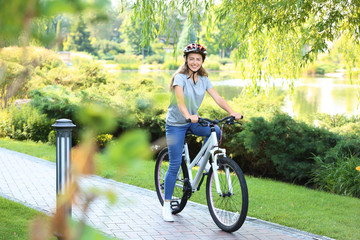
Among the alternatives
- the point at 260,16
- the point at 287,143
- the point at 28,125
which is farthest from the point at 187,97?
the point at 28,125

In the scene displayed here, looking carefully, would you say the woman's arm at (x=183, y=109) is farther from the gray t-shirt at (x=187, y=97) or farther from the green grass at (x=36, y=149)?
the green grass at (x=36, y=149)

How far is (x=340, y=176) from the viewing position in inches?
307

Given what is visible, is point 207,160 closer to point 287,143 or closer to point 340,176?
point 340,176

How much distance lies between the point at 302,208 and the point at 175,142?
2224 mm

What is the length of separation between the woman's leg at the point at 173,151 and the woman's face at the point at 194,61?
0.58 m

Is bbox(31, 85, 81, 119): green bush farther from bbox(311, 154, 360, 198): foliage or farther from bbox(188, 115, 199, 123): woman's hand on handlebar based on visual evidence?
bbox(188, 115, 199, 123): woman's hand on handlebar

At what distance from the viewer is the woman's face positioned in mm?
4676

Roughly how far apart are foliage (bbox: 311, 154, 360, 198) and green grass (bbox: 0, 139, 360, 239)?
65 cm

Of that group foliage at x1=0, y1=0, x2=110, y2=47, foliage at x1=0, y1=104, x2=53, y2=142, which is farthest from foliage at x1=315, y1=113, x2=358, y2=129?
foliage at x1=0, y1=0, x2=110, y2=47

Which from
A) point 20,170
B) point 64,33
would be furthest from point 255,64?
point 64,33

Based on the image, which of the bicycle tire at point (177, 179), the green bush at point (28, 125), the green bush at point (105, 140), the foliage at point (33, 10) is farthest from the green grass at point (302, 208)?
the green bush at point (28, 125)

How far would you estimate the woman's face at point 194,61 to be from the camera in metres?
4.68

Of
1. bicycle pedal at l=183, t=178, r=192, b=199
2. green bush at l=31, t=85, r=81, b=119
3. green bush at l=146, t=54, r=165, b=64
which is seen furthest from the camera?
green bush at l=146, t=54, r=165, b=64

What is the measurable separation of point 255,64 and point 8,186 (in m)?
5.42
